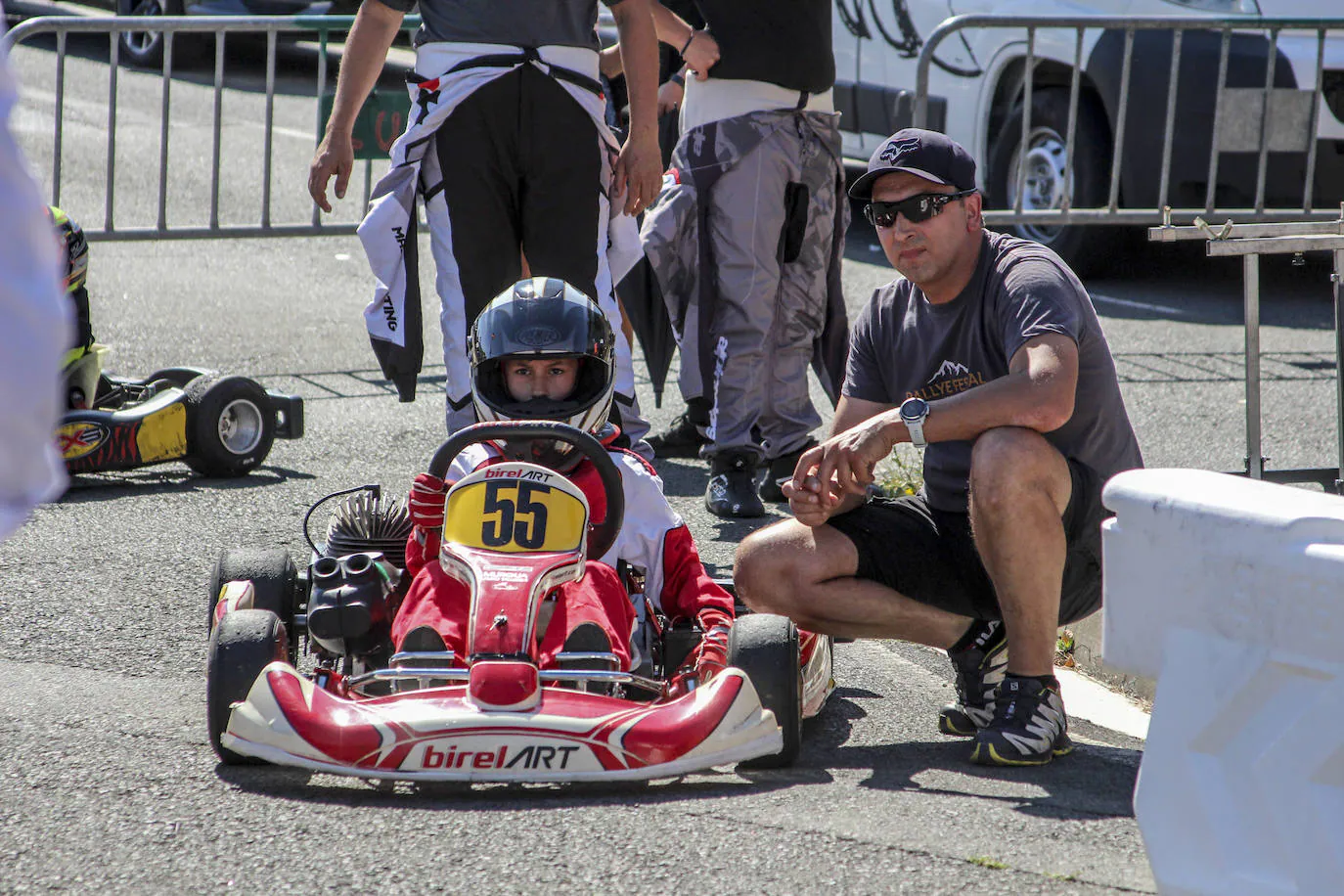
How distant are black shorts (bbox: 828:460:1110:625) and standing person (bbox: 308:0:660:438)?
4.19ft

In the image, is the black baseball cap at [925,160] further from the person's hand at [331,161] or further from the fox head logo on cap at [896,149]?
the person's hand at [331,161]

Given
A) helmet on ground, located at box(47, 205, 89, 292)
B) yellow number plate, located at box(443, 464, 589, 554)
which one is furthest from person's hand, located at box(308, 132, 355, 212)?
yellow number plate, located at box(443, 464, 589, 554)

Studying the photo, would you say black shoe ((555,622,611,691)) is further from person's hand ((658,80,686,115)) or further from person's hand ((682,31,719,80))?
person's hand ((658,80,686,115))

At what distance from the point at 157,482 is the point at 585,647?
3.12m

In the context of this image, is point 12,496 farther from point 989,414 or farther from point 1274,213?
point 1274,213

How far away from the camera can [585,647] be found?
3.53m

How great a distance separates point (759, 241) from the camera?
19.2 ft

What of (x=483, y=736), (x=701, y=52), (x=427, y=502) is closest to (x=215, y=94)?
(x=701, y=52)

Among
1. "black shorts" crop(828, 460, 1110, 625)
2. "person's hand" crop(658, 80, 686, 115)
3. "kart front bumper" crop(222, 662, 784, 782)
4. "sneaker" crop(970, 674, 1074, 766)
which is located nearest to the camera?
"kart front bumper" crop(222, 662, 784, 782)

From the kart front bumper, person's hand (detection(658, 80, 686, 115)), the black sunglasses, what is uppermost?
person's hand (detection(658, 80, 686, 115))

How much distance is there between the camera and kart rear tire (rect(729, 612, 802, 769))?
3490 mm

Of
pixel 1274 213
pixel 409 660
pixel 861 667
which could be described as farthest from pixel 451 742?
pixel 1274 213

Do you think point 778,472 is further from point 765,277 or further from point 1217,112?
point 1217,112

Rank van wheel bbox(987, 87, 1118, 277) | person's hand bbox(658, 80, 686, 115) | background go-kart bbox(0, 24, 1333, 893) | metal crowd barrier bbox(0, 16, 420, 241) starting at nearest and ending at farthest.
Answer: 1. background go-kart bbox(0, 24, 1333, 893)
2. person's hand bbox(658, 80, 686, 115)
3. metal crowd barrier bbox(0, 16, 420, 241)
4. van wheel bbox(987, 87, 1118, 277)
